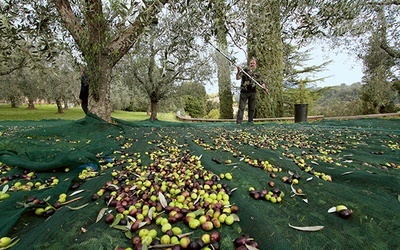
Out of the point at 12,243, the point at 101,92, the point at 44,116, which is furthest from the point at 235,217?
the point at 44,116

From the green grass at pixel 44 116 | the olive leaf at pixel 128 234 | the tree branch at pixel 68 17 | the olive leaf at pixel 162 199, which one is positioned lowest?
the olive leaf at pixel 128 234

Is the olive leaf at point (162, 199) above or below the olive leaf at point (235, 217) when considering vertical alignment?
above

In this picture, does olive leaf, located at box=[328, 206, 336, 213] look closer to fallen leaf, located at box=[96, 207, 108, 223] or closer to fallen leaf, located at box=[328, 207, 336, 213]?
fallen leaf, located at box=[328, 207, 336, 213]

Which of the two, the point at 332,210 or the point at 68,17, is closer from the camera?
the point at 332,210

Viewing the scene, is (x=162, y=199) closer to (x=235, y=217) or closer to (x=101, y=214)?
(x=101, y=214)

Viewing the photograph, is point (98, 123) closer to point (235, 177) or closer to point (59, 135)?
point (59, 135)

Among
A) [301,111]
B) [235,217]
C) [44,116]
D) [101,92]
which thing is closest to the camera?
[235,217]

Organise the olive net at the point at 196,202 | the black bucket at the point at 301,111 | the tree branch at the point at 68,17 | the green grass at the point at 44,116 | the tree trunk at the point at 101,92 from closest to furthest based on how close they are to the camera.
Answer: the olive net at the point at 196,202 < the tree branch at the point at 68,17 < the tree trunk at the point at 101,92 < the black bucket at the point at 301,111 < the green grass at the point at 44,116

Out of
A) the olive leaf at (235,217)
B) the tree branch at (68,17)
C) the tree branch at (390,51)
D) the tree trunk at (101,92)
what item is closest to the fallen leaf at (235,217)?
the olive leaf at (235,217)

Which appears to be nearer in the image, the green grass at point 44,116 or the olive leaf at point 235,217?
the olive leaf at point 235,217

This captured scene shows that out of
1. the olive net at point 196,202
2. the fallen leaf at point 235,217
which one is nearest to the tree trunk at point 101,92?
the olive net at point 196,202

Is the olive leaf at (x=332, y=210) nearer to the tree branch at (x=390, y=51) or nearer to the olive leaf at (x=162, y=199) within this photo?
the olive leaf at (x=162, y=199)

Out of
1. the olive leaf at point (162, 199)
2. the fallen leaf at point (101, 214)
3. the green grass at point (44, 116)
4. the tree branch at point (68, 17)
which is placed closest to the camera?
the fallen leaf at point (101, 214)

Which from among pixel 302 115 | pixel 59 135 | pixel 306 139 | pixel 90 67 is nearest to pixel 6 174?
pixel 59 135
